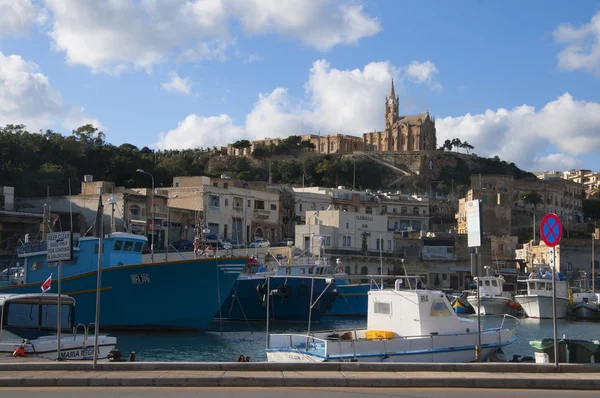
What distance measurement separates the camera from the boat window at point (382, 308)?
68.4 ft

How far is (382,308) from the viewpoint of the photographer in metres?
21.0

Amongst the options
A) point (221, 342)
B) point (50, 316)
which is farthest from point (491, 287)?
point (50, 316)

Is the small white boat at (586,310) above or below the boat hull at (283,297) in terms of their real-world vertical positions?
below

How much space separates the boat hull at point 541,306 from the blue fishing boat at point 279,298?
1676 cm

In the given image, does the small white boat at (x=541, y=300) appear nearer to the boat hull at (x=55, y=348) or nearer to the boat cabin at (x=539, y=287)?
the boat cabin at (x=539, y=287)

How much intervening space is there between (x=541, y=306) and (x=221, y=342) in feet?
90.8

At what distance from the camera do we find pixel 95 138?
3612 inches

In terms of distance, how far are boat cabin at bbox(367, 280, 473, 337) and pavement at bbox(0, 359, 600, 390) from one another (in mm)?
6340

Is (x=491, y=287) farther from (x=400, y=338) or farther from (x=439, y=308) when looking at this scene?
(x=400, y=338)

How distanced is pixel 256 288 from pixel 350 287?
920 cm

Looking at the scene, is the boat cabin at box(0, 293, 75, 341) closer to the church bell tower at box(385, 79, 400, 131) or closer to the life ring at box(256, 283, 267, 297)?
the life ring at box(256, 283, 267, 297)

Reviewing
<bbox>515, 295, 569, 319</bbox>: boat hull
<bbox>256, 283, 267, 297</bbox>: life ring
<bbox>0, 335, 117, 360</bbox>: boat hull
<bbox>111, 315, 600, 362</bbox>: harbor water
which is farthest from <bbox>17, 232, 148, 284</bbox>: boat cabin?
<bbox>515, 295, 569, 319</bbox>: boat hull

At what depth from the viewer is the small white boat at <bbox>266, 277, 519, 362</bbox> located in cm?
1867

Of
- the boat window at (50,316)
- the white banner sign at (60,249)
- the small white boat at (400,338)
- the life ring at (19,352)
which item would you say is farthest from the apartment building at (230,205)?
the white banner sign at (60,249)
